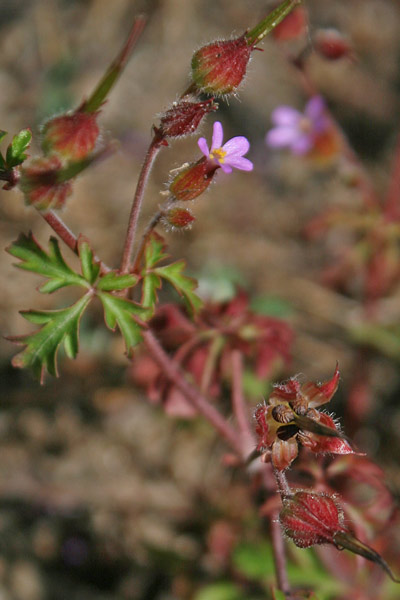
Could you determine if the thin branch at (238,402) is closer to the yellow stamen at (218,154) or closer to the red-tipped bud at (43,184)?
the yellow stamen at (218,154)

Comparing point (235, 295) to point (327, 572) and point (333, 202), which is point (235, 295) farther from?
point (333, 202)

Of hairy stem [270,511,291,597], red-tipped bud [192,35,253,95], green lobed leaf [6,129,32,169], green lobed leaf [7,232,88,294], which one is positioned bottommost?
hairy stem [270,511,291,597]

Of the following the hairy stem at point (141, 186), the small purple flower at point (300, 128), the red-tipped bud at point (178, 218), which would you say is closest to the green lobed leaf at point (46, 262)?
the hairy stem at point (141, 186)

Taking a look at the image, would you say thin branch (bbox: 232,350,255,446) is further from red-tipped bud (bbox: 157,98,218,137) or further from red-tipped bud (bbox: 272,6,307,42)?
red-tipped bud (bbox: 272,6,307,42)

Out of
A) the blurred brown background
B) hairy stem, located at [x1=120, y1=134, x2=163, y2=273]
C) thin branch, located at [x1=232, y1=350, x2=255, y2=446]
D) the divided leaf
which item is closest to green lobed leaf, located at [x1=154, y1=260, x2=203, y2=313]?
the divided leaf

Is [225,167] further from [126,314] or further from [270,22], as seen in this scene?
[126,314]

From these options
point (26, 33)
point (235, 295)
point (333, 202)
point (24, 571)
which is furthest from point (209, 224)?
point (24, 571)
